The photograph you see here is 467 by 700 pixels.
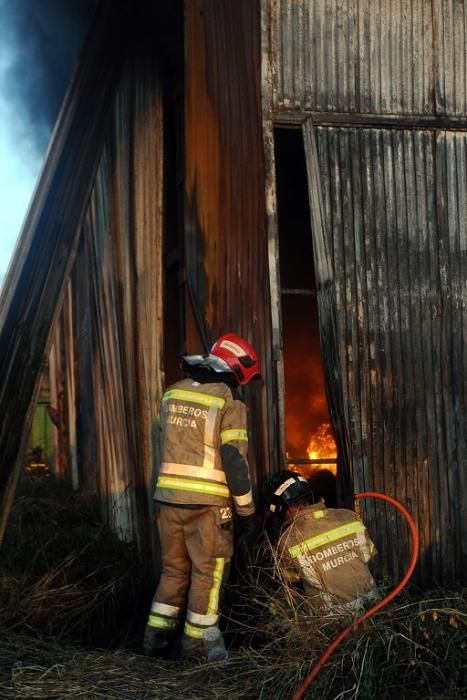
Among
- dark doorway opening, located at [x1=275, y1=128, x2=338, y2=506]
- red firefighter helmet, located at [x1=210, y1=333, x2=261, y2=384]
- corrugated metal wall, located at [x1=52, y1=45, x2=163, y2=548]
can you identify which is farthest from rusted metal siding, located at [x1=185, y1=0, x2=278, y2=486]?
dark doorway opening, located at [x1=275, y1=128, x2=338, y2=506]

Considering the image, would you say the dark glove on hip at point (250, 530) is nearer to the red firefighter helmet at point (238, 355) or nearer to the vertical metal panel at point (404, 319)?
the vertical metal panel at point (404, 319)

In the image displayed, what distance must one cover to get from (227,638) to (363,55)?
449 cm

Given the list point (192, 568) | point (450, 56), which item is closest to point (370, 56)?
point (450, 56)

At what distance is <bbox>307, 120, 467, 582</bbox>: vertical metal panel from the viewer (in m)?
6.63

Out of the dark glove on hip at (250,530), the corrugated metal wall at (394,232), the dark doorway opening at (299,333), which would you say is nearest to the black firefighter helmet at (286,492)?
the dark glove on hip at (250,530)

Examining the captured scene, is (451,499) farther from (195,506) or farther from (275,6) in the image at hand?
(275,6)

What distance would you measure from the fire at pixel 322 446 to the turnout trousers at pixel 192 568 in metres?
3.70

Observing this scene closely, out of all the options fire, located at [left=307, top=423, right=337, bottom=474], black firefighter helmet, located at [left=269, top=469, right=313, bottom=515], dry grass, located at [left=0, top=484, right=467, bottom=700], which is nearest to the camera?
dry grass, located at [left=0, top=484, right=467, bottom=700]

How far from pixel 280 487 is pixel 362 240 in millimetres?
2065

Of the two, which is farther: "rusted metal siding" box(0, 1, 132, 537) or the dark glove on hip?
"rusted metal siding" box(0, 1, 132, 537)

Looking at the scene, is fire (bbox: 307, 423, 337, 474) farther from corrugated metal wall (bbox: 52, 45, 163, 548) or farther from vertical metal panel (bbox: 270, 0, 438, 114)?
vertical metal panel (bbox: 270, 0, 438, 114)

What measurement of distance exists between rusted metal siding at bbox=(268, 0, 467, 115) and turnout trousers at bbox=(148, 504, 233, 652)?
3.12m

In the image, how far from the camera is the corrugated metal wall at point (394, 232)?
21.8 ft

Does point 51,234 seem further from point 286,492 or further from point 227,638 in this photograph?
point 227,638
